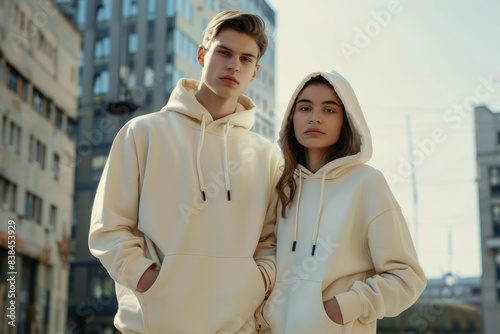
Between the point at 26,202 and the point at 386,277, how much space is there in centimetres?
1152

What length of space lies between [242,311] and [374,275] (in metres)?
0.35

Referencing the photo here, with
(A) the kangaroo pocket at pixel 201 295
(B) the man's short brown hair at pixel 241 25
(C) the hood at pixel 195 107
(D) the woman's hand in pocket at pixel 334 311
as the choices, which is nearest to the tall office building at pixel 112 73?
(C) the hood at pixel 195 107

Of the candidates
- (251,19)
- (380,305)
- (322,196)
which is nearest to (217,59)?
(251,19)

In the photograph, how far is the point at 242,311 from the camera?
191 centimetres

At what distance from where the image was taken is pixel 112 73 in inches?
681

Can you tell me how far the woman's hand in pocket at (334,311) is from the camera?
1.80 metres

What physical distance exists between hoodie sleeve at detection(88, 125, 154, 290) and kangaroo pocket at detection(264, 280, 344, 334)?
0.34 m

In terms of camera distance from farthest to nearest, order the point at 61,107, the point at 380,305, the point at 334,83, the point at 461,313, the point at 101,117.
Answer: the point at 461,313
the point at 101,117
the point at 61,107
the point at 334,83
the point at 380,305

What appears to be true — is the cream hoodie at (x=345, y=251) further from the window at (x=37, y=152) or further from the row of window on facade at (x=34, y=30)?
the row of window on facade at (x=34, y=30)

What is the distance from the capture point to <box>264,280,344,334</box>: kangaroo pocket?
1.80 meters

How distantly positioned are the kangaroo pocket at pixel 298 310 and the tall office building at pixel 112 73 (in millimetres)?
13867

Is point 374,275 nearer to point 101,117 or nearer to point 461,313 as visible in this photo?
point 101,117

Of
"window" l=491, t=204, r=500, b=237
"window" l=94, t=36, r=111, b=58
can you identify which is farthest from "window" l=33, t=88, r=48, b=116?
"window" l=491, t=204, r=500, b=237

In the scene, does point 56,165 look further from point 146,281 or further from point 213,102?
point 146,281
